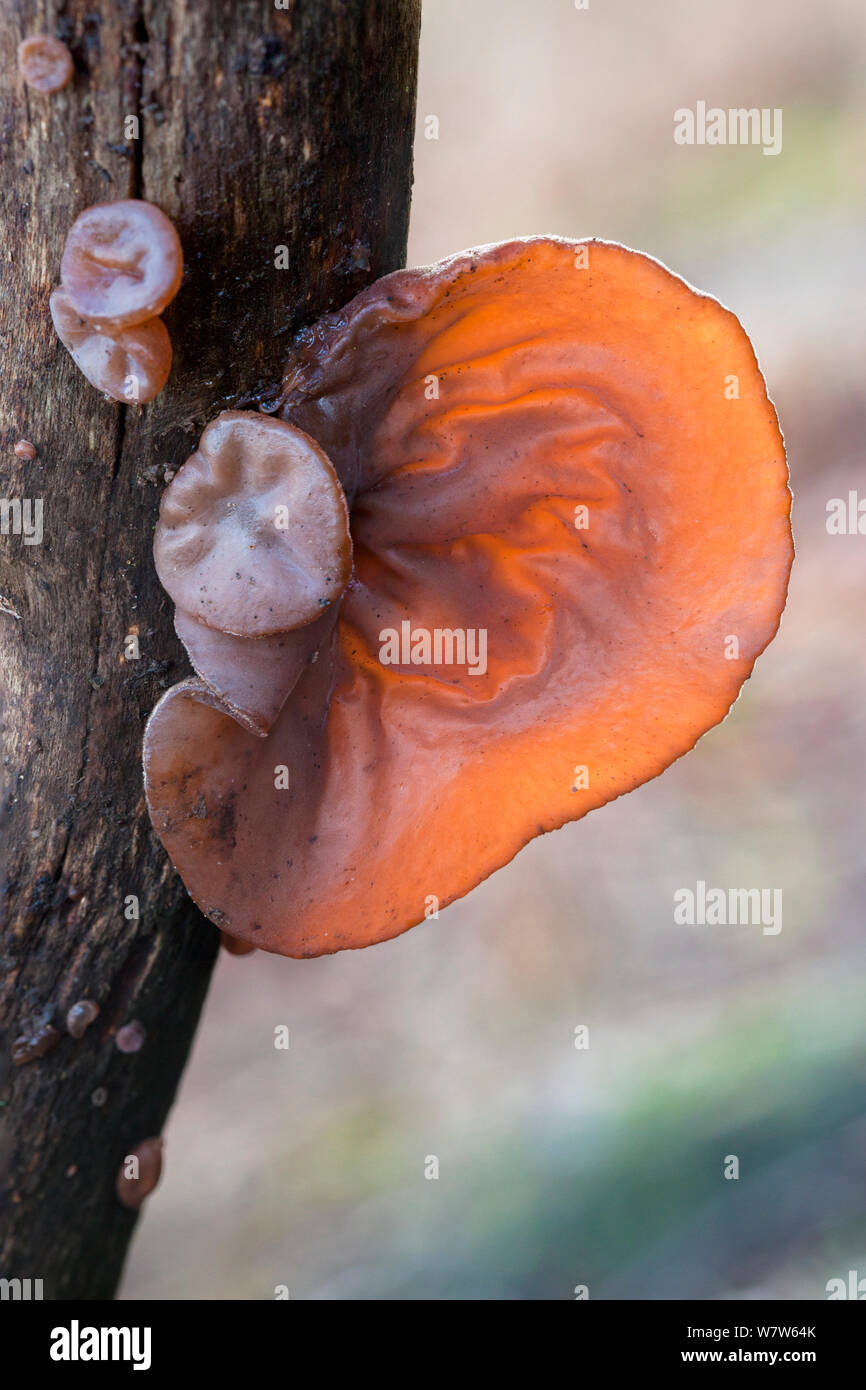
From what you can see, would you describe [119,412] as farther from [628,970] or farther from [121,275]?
[628,970]

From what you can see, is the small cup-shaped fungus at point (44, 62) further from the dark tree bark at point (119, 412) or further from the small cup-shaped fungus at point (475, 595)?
the small cup-shaped fungus at point (475, 595)

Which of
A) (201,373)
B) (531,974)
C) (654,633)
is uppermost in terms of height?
(201,373)

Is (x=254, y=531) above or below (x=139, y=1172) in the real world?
above

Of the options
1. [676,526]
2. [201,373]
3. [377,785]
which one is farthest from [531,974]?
[201,373]

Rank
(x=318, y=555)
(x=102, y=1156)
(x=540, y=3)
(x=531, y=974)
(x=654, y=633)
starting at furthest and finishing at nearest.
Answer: (x=540, y=3), (x=531, y=974), (x=102, y=1156), (x=654, y=633), (x=318, y=555)

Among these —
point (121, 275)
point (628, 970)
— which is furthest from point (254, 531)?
point (628, 970)

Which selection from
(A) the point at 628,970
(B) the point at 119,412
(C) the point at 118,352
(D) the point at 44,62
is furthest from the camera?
(A) the point at 628,970

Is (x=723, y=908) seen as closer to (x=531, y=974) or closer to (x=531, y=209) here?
(x=531, y=974)
